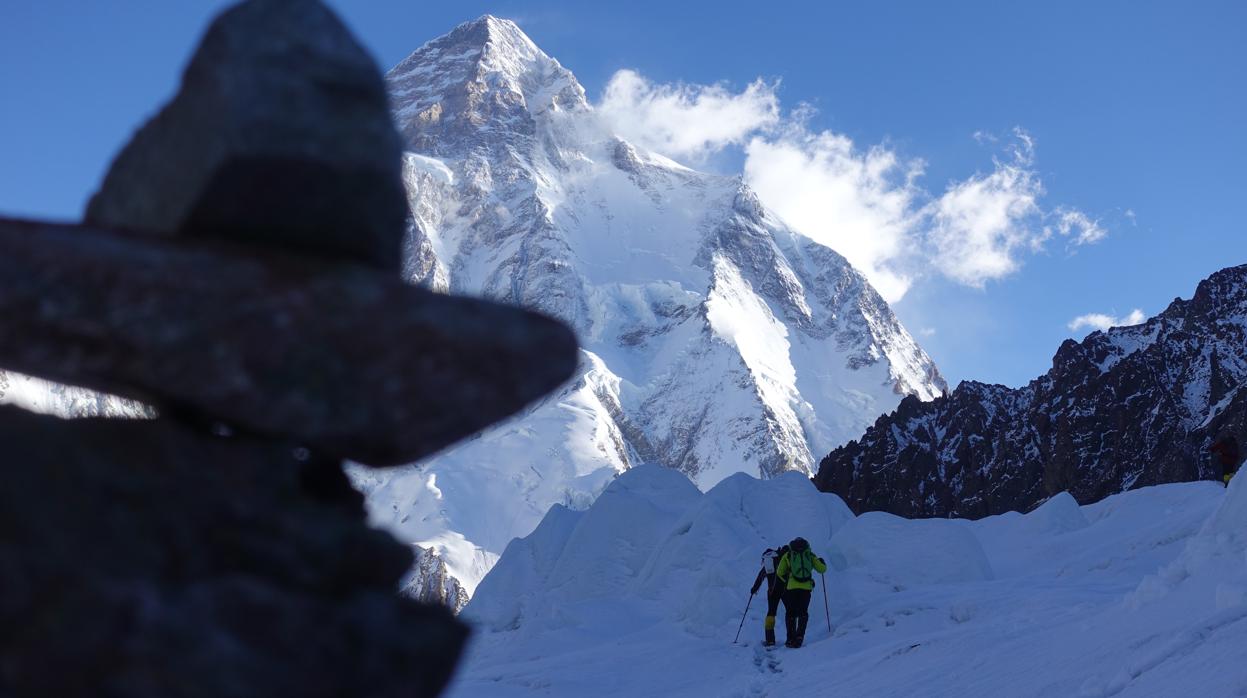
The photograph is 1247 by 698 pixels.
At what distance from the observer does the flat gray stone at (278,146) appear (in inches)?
137

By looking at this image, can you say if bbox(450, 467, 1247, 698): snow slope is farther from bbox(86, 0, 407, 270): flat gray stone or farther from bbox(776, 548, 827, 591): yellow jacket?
bbox(86, 0, 407, 270): flat gray stone

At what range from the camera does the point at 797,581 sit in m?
12.7

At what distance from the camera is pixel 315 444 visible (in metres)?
3.31

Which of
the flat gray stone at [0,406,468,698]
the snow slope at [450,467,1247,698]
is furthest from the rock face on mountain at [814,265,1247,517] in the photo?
the flat gray stone at [0,406,468,698]

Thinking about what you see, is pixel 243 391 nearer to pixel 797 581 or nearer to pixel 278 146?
pixel 278 146

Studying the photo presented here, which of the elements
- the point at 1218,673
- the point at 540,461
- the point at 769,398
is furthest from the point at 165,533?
the point at 769,398

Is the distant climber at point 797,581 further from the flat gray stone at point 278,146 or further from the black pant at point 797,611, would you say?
the flat gray stone at point 278,146

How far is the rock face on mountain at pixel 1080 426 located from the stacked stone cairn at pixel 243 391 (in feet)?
169

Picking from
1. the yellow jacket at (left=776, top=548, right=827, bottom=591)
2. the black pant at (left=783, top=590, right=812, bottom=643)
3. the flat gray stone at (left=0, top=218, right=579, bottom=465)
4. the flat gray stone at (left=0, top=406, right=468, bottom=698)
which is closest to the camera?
the flat gray stone at (left=0, top=406, right=468, bottom=698)

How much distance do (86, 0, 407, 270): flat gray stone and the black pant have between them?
32.8 ft

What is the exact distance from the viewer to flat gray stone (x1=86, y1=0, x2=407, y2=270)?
348 centimetres

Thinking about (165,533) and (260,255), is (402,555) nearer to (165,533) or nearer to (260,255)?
(165,533)

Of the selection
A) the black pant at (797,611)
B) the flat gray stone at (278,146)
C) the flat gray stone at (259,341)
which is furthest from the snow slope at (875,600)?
the flat gray stone at (278,146)

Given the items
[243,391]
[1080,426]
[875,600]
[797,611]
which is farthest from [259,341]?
[1080,426]
